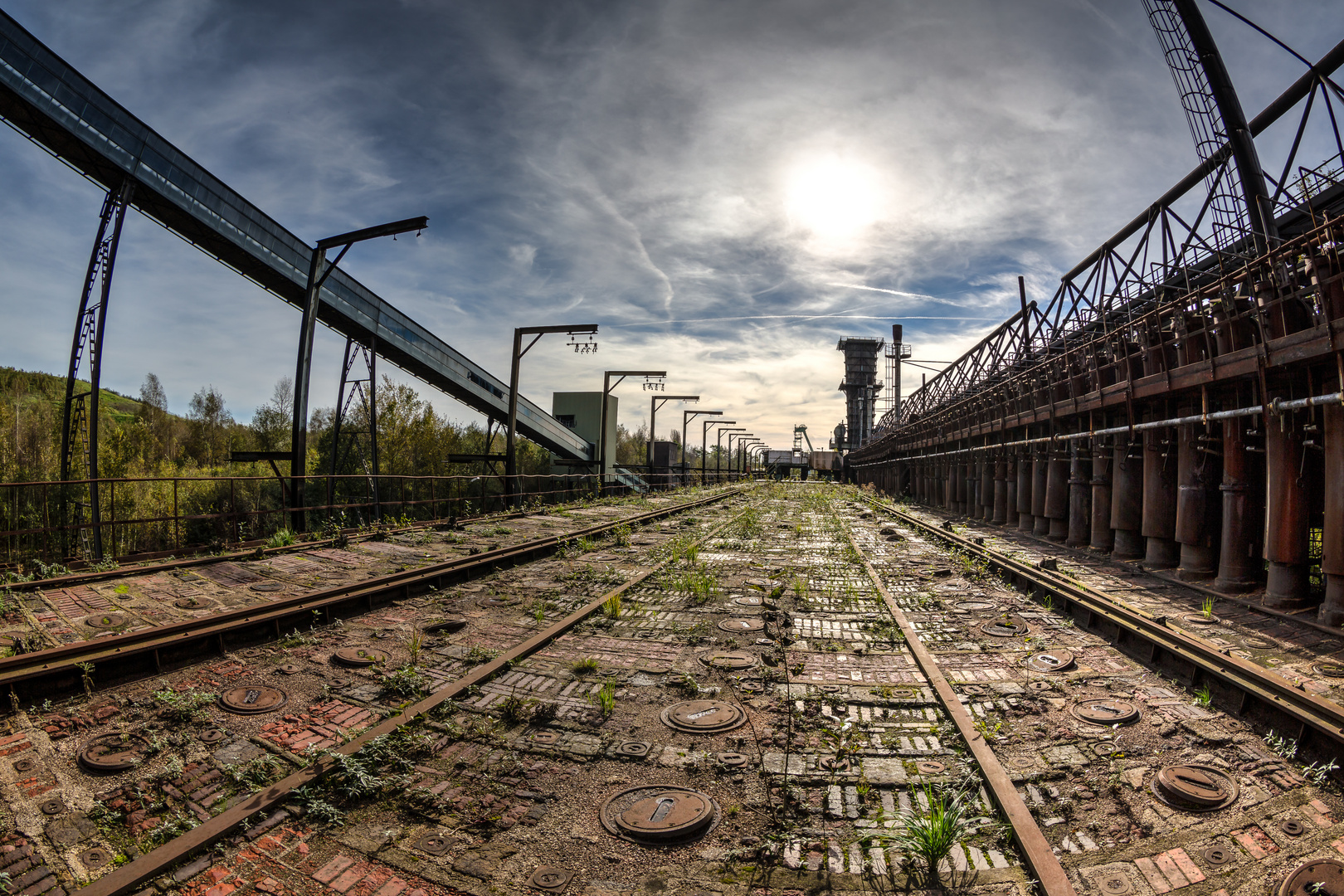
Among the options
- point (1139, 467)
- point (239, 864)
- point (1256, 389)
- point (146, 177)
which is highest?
point (146, 177)

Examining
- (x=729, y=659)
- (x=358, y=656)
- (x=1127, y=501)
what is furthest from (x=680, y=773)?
(x=1127, y=501)

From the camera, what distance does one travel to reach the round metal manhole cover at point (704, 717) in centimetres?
381

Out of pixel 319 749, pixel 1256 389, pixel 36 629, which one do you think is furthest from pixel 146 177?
pixel 1256 389

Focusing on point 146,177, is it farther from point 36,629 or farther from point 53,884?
point 53,884

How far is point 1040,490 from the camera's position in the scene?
14.3m

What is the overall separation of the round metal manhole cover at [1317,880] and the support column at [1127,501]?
900 cm

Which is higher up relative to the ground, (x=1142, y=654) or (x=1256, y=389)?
(x=1256, y=389)

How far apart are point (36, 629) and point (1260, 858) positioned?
8.27m

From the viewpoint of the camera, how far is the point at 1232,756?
3385 millimetres

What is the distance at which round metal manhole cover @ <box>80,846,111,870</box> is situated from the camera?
244cm

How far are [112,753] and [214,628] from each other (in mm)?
1789

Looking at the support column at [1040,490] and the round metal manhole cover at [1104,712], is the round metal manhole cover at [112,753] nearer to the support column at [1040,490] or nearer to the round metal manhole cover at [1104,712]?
the round metal manhole cover at [1104,712]

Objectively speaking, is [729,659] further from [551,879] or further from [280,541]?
[280,541]

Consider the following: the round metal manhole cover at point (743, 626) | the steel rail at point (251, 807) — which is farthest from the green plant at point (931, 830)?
the round metal manhole cover at point (743, 626)
